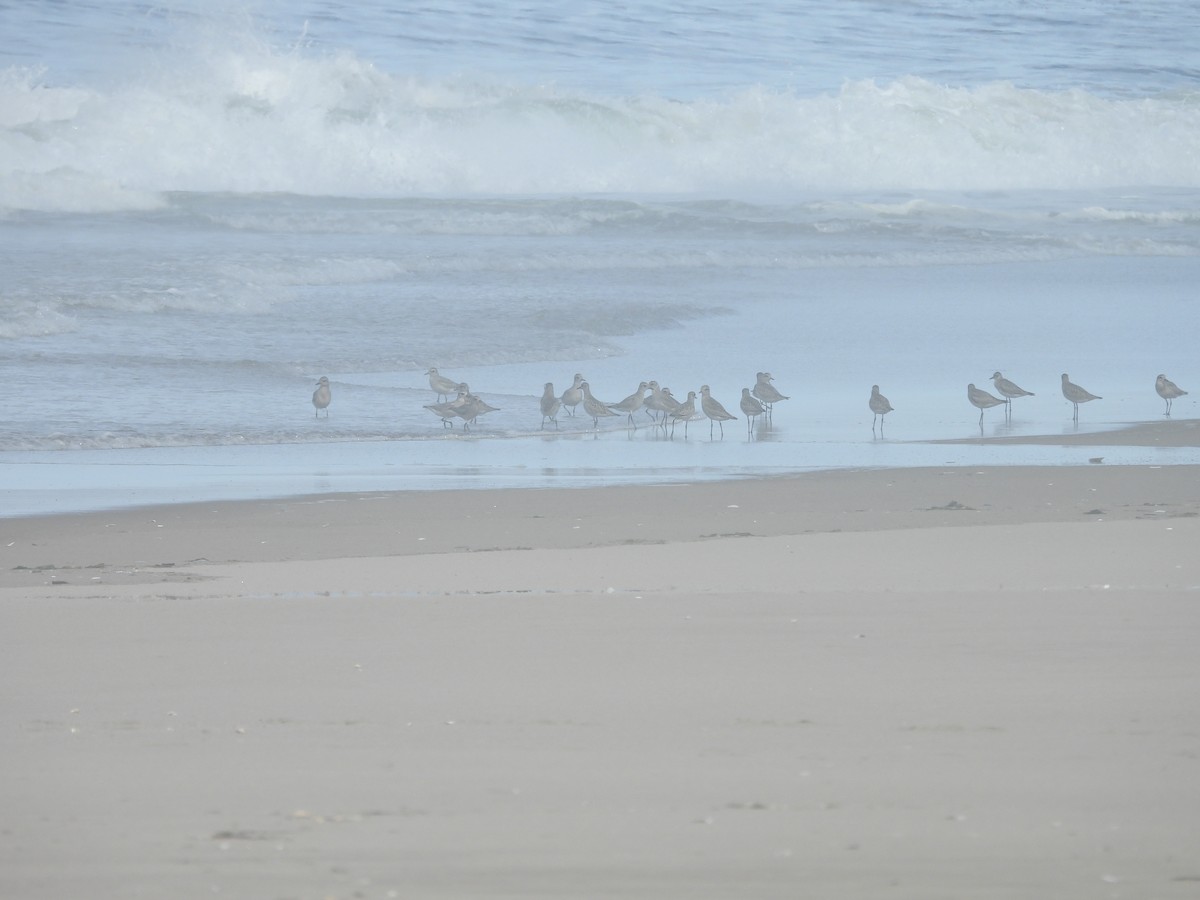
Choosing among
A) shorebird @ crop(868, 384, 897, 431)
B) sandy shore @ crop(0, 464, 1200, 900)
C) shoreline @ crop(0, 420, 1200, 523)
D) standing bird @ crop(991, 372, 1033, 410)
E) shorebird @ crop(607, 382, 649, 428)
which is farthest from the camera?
standing bird @ crop(991, 372, 1033, 410)

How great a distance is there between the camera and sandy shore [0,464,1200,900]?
300 centimetres

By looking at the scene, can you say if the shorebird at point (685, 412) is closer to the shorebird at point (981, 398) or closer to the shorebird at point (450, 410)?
the shorebird at point (450, 410)

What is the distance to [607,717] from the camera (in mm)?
3930

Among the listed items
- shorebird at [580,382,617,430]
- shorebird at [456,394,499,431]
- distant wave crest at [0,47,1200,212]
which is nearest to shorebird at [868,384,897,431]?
shorebird at [580,382,617,430]

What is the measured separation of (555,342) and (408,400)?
3844mm

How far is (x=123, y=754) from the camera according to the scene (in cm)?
365

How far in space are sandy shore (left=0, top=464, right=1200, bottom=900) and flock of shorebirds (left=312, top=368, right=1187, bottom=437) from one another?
497 cm

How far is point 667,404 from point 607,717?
Answer: 850 centimetres

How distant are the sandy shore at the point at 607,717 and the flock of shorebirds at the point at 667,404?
4.97 meters

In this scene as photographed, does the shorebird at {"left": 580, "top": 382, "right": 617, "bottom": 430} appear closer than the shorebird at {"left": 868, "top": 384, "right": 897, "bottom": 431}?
No

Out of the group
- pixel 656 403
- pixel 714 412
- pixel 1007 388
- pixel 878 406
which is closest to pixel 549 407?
pixel 656 403

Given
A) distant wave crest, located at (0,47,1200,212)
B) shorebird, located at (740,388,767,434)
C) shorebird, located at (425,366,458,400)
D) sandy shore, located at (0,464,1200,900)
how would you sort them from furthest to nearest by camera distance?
1. distant wave crest, located at (0,47,1200,212)
2. shorebird, located at (425,366,458,400)
3. shorebird, located at (740,388,767,434)
4. sandy shore, located at (0,464,1200,900)

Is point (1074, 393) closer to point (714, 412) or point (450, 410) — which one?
point (714, 412)

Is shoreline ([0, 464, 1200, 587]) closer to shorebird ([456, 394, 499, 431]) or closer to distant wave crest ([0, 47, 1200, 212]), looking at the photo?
shorebird ([456, 394, 499, 431])
